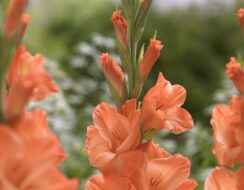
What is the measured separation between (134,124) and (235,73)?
197 mm

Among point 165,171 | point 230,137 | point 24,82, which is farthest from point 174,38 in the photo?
point 24,82

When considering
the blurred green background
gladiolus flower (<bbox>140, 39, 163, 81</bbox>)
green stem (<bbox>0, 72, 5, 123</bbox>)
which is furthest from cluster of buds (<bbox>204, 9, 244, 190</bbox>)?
the blurred green background

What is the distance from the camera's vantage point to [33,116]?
0.66 meters

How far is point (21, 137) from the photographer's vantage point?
0.60 meters

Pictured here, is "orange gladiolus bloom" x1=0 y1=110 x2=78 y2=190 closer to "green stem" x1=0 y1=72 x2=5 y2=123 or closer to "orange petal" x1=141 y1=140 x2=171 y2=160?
"green stem" x1=0 y1=72 x2=5 y2=123

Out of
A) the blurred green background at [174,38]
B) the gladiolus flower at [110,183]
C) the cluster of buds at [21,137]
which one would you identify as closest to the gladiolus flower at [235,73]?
the gladiolus flower at [110,183]

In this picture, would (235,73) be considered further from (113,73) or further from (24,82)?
(24,82)

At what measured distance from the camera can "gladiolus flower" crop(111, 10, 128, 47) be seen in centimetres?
94

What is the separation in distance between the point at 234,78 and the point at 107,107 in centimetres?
21

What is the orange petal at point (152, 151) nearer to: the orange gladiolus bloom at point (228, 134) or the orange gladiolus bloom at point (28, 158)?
the orange gladiolus bloom at point (228, 134)

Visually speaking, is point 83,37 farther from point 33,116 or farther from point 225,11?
point 33,116

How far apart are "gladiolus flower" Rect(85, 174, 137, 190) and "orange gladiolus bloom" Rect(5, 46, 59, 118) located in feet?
0.46

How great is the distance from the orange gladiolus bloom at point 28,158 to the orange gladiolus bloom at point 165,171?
0.29 meters

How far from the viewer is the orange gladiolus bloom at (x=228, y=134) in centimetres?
99
